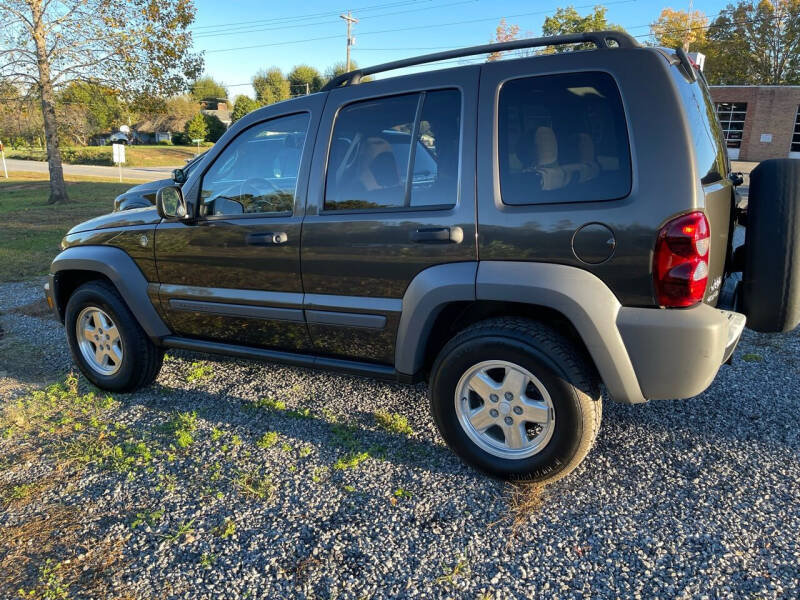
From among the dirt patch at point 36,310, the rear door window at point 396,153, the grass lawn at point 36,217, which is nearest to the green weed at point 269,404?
the rear door window at point 396,153

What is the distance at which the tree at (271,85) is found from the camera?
73125 mm

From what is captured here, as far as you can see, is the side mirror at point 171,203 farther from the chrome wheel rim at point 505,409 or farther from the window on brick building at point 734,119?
the window on brick building at point 734,119

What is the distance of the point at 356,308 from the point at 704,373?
66.5 inches

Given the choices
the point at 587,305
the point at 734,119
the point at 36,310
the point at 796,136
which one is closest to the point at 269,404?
the point at 587,305

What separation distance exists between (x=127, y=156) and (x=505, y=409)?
45.1 metres

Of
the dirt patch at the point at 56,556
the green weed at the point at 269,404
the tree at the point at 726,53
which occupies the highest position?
the tree at the point at 726,53

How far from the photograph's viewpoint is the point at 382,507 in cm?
268

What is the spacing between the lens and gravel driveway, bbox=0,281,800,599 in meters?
2.23

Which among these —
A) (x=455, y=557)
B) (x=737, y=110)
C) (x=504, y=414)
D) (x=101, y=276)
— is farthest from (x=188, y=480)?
(x=737, y=110)

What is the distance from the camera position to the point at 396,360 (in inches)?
120

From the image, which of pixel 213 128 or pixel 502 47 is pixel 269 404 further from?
pixel 213 128

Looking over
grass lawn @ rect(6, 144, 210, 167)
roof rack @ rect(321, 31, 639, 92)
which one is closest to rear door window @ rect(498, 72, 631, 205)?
roof rack @ rect(321, 31, 639, 92)

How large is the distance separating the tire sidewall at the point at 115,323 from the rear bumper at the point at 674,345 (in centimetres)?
315

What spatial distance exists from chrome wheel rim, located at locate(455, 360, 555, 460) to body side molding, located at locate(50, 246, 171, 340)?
2207mm
